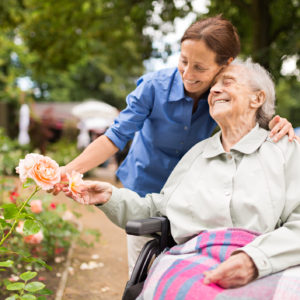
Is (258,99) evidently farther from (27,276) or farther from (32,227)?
(27,276)

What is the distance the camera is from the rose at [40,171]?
1.84 meters

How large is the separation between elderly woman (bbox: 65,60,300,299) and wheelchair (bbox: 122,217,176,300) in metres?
0.06

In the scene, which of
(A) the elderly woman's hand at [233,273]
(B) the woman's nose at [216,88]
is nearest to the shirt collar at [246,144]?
(B) the woman's nose at [216,88]

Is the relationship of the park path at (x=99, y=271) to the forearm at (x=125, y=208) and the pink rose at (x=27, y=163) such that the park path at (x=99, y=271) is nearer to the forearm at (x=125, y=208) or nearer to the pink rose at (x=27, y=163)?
the forearm at (x=125, y=208)

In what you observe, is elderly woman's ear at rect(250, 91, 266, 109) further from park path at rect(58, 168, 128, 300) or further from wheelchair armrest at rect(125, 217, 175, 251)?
park path at rect(58, 168, 128, 300)

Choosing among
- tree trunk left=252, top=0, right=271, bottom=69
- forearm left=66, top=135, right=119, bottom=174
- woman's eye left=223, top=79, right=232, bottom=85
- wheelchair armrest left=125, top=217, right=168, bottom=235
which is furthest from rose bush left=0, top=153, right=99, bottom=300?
tree trunk left=252, top=0, right=271, bottom=69

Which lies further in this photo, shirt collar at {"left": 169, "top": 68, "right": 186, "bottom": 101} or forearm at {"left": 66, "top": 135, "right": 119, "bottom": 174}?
shirt collar at {"left": 169, "top": 68, "right": 186, "bottom": 101}

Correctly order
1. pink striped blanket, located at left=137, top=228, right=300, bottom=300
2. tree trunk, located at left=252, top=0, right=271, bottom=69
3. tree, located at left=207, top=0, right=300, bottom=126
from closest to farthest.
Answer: pink striped blanket, located at left=137, top=228, right=300, bottom=300
tree, located at left=207, top=0, right=300, bottom=126
tree trunk, located at left=252, top=0, right=271, bottom=69

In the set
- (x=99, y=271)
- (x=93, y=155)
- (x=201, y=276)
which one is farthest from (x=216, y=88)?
(x=99, y=271)

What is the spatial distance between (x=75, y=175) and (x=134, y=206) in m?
0.44

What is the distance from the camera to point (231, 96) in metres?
2.20

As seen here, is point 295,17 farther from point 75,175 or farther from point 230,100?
point 75,175

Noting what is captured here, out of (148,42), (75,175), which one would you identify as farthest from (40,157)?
(148,42)

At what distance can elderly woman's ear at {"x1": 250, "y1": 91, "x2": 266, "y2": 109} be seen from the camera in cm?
Result: 224
